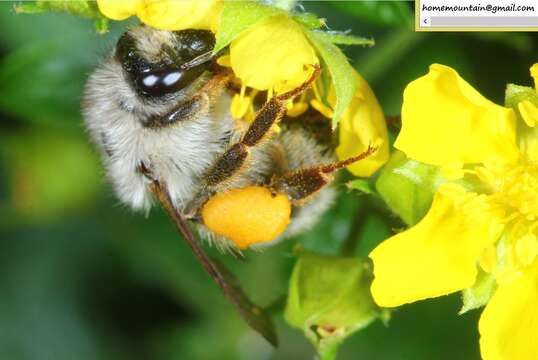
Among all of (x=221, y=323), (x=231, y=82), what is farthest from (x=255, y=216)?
(x=221, y=323)

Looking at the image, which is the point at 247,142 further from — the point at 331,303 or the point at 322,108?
the point at 331,303

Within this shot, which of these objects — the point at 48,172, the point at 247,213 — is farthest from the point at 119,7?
the point at 48,172

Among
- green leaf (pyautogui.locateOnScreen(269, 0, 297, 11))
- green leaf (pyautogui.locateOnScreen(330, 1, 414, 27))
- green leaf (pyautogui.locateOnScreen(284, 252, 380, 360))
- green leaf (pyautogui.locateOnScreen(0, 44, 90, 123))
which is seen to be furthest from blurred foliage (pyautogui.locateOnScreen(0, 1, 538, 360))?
green leaf (pyautogui.locateOnScreen(269, 0, 297, 11))

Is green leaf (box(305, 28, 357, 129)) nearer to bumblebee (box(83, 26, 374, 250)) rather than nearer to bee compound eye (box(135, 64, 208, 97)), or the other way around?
bumblebee (box(83, 26, 374, 250))

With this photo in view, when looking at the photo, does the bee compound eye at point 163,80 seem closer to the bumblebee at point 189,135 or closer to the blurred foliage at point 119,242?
the bumblebee at point 189,135

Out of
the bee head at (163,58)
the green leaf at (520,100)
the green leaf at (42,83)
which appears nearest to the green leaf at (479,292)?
the green leaf at (520,100)

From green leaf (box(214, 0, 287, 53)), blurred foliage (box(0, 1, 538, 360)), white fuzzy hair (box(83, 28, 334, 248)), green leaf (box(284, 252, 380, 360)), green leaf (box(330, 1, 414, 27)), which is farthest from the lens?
blurred foliage (box(0, 1, 538, 360))
